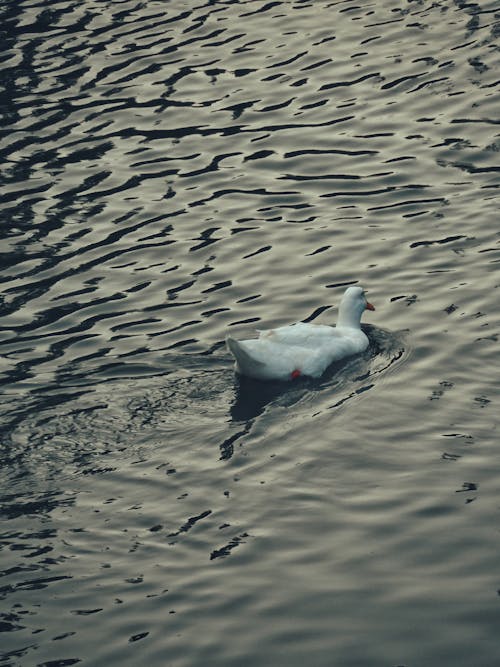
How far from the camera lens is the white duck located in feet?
42.8

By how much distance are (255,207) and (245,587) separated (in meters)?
8.40

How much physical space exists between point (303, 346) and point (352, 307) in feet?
3.27

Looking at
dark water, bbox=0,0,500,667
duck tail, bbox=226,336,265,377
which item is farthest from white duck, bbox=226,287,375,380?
dark water, bbox=0,0,500,667

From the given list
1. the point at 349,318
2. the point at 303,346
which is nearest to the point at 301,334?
the point at 303,346

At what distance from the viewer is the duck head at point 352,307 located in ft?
46.4

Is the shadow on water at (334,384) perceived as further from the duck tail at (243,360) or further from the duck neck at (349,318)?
the duck neck at (349,318)

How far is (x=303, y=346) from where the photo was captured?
13.5m

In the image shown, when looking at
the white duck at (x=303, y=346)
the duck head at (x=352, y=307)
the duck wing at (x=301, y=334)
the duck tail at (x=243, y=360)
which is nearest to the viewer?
the duck tail at (x=243, y=360)

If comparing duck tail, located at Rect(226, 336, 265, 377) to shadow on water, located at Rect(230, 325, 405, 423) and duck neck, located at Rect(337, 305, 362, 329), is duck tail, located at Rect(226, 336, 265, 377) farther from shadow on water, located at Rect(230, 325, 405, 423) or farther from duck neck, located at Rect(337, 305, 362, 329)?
duck neck, located at Rect(337, 305, 362, 329)

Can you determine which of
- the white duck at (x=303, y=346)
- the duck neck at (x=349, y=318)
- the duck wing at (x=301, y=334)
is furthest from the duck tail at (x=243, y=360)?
the duck neck at (x=349, y=318)

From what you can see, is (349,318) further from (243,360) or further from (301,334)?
(243,360)

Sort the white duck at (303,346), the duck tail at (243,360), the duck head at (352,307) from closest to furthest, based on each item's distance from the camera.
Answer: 1. the duck tail at (243,360)
2. the white duck at (303,346)
3. the duck head at (352,307)

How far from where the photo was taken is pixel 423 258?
15438 mm

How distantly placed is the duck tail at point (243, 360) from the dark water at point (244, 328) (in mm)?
185
